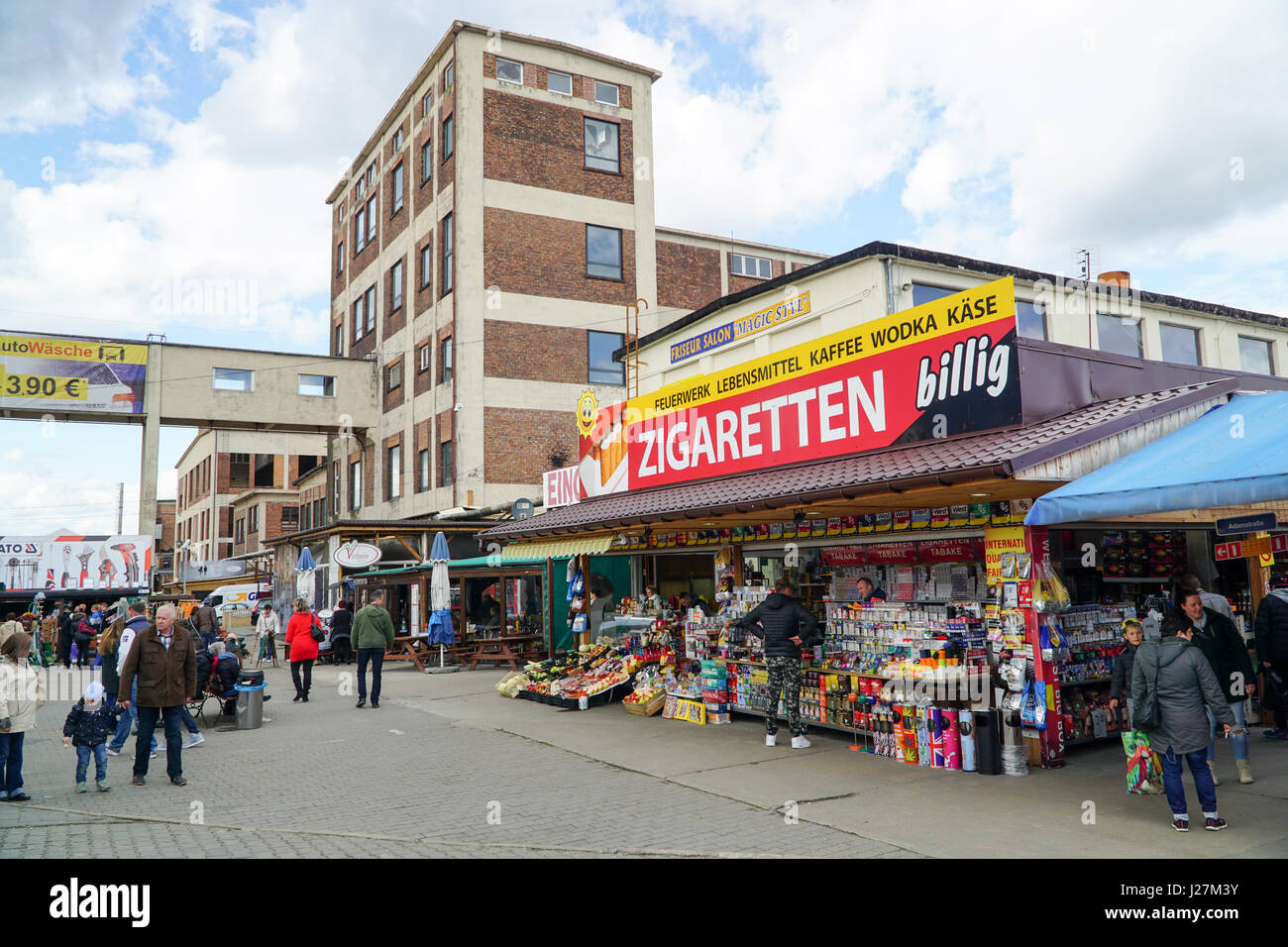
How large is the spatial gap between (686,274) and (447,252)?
9030 mm

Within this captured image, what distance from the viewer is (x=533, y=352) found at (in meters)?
29.3

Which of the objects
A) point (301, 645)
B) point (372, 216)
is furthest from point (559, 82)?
point (301, 645)

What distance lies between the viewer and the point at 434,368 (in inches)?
1175

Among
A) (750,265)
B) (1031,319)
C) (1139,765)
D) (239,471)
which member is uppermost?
(750,265)

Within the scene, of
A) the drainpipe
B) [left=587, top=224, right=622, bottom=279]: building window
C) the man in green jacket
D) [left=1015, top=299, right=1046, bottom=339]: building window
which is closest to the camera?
the man in green jacket

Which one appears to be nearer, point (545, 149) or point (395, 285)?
point (545, 149)

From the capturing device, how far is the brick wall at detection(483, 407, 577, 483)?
93.2 feet

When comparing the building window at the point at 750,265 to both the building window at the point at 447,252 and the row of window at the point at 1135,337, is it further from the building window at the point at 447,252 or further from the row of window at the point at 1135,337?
the row of window at the point at 1135,337

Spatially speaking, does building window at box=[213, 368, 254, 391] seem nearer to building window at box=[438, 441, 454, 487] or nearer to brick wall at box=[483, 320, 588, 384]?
building window at box=[438, 441, 454, 487]

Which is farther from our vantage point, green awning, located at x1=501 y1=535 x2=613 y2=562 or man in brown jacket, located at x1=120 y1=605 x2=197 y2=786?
green awning, located at x1=501 y1=535 x2=613 y2=562

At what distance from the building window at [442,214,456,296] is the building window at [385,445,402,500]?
6.47 meters

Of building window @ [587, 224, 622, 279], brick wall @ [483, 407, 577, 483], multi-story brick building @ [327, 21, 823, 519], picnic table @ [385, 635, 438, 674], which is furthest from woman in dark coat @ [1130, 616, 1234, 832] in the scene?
building window @ [587, 224, 622, 279]

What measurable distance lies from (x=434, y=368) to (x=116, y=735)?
773 inches

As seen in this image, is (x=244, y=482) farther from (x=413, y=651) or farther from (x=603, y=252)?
(x=413, y=651)
